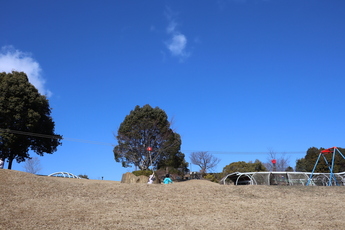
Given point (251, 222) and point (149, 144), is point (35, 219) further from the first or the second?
point (149, 144)

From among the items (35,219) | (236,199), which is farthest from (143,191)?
(35,219)

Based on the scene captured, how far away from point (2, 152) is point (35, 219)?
20.8 meters

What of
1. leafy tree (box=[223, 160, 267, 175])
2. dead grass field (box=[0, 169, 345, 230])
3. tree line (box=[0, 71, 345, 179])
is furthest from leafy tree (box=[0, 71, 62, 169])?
leafy tree (box=[223, 160, 267, 175])

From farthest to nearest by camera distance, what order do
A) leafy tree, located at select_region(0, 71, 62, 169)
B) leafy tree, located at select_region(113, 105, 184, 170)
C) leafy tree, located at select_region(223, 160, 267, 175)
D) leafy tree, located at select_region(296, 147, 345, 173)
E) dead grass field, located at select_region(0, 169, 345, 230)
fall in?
leafy tree, located at select_region(296, 147, 345, 173) → leafy tree, located at select_region(223, 160, 267, 175) → leafy tree, located at select_region(113, 105, 184, 170) → leafy tree, located at select_region(0, 71, 62, 169) → dead grass field, located at select_region(0, 169, 345, 230)

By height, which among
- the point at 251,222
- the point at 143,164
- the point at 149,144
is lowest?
the point at 251,222

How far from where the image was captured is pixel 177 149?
Result: 126 feet

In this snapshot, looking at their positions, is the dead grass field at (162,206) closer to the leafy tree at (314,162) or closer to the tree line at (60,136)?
the tree line at (60,136)

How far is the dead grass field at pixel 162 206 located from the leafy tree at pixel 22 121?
34.1 feet

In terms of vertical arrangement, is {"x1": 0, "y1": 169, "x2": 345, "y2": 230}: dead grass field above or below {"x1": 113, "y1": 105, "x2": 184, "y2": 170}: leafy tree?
below

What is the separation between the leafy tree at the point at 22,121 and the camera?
27766 mm

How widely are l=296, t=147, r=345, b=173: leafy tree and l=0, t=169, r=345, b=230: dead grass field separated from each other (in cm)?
2906

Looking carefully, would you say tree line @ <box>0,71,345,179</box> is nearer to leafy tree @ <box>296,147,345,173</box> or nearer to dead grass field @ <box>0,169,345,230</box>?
leafy tree @ <box>296,147,345,173</box>

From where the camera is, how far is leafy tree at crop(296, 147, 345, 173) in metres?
44.7

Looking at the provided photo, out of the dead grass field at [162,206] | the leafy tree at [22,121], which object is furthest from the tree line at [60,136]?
the dead grass field at [162,206]
